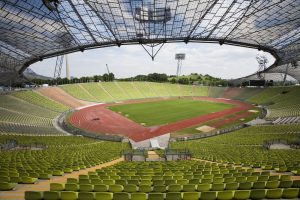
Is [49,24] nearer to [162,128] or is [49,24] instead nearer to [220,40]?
[220,40]

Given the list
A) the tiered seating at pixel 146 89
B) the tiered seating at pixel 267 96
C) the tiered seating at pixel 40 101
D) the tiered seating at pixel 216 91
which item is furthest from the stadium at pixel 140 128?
the tiered seating at pixel 216 91

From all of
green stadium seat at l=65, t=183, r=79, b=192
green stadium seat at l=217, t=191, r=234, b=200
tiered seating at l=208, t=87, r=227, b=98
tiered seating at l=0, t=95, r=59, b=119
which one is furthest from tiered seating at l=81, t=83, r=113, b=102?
green stadium seat at l=217, t=191, r=234, b=200

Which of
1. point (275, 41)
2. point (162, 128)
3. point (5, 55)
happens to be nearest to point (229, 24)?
point (275, 41)

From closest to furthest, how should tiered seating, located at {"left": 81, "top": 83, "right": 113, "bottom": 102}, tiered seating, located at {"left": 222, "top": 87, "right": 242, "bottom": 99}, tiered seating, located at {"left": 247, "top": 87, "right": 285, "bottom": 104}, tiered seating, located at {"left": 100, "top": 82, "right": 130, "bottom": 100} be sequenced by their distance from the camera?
1. tiered seating, located at {"left": 247, "top": 87, "right": 285, "bottom": 104}
2. tiered seating, located at {"left": 81, "top": 83, "right": 113, "bottom": 102}
3. tiered seating, located at {"left": 100, "top": 82, "right": 130, "bottom": 100}
4. tiered seating, located at {"left": 222, "top": 87, "right": 242, "bottom": 99}

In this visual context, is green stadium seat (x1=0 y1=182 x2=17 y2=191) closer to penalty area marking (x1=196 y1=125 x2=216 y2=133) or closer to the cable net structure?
the cable net structure

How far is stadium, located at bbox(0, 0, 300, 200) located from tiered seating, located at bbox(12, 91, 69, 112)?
0.31 metres

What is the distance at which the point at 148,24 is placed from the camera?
25391 mm

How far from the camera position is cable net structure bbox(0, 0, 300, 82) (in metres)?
22.3

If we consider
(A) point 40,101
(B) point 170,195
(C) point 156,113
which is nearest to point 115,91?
(C) point 156,113

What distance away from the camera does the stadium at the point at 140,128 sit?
9.94 meters

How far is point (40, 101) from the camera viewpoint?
62.2m

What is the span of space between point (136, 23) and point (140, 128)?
26.9m

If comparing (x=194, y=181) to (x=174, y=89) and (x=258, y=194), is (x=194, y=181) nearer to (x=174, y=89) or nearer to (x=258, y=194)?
(x=258, y=194)

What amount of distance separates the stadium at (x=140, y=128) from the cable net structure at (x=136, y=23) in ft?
0.37
